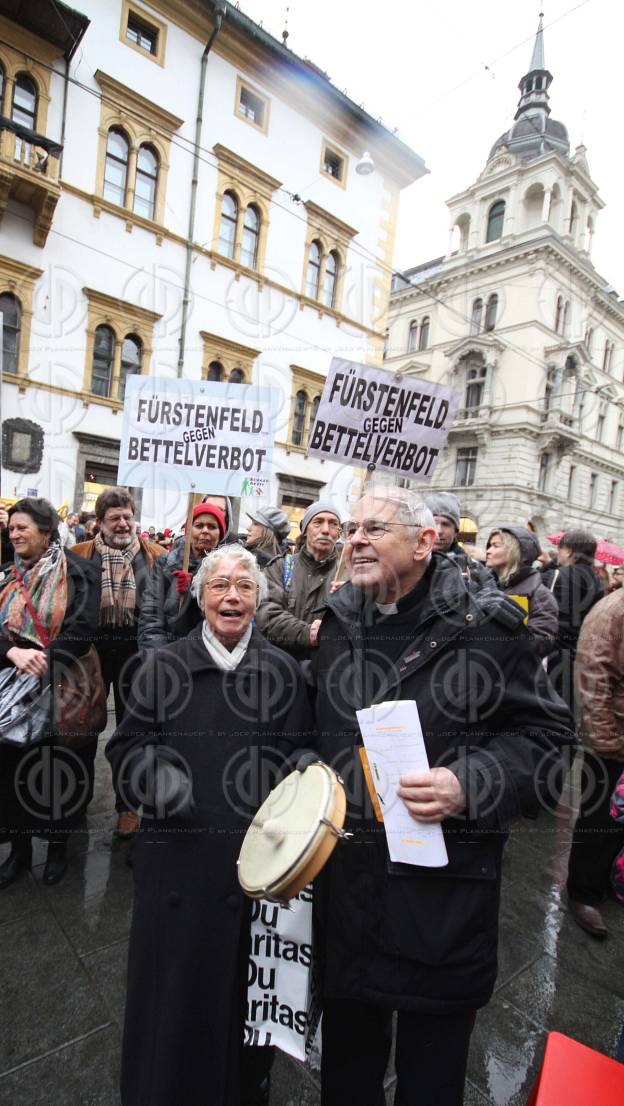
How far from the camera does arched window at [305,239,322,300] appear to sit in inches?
677

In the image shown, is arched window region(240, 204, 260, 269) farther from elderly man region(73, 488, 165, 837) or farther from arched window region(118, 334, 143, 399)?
elderly man region(73, 488, 165, 837)

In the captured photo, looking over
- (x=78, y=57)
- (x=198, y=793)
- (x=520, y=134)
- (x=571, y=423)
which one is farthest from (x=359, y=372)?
(x=520, y=134)

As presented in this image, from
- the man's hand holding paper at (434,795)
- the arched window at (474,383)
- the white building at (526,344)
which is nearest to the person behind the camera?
the man's hand holding paper at (434,795)

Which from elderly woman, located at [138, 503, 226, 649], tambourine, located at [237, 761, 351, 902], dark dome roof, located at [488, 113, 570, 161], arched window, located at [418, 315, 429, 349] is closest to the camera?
tambourine, located at [237, 761, 351, 902]

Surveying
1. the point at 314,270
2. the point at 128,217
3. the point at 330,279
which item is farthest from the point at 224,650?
the point at 330,279

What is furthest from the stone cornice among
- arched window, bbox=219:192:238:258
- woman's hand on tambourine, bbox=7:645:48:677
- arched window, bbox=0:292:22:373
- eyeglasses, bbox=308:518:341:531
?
woman's hand on tambourine, bbox=7:645:48:677

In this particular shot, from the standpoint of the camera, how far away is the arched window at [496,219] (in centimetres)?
1848

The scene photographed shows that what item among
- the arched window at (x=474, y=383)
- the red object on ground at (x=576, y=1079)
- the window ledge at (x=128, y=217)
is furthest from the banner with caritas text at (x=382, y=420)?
the arched window at (x=474, y=383)

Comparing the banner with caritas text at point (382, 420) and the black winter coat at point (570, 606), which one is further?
the black winter coat at point (570, 606)

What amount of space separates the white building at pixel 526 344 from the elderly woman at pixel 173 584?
48.2ft

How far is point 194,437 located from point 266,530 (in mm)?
781

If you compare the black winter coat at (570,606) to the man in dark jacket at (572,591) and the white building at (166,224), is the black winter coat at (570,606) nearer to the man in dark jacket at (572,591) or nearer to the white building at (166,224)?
the man in dark jacket at (572,591)

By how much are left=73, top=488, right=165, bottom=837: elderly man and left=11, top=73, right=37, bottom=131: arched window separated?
1316 cm

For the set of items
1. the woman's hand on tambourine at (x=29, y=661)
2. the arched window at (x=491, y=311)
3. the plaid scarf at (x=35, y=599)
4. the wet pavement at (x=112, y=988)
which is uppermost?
the arched window at (x=491, y=311)
